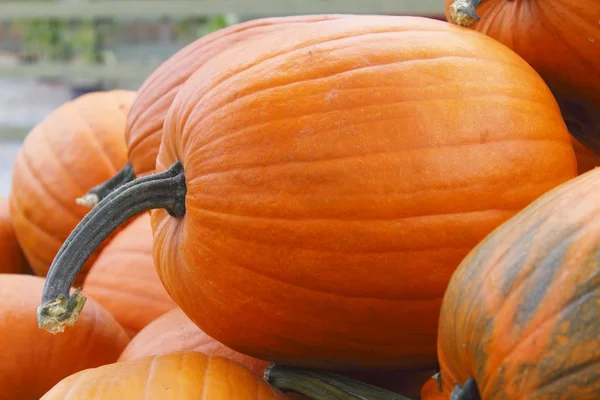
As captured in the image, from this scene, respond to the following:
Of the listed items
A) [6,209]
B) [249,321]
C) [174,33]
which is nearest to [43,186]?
[6,209]

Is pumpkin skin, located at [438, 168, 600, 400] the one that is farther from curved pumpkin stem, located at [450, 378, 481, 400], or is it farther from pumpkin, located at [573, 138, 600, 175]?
pumpkin, located at [573, 138, 600, 175]

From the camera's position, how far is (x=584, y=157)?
103 centimetres

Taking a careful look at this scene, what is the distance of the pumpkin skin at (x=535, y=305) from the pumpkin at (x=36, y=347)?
28.1 inches

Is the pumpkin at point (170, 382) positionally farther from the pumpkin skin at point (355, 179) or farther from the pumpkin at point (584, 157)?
the pumpkin at point (584, 157)

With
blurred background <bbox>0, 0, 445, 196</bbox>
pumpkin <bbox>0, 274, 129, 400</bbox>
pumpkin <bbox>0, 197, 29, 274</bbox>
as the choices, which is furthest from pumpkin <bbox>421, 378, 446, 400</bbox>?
blurred background <bbox>0, 0, 445, 196</bbox>

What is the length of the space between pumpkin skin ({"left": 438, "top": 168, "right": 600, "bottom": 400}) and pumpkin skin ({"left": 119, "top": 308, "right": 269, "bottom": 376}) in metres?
0.42

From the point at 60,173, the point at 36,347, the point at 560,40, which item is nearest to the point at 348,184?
the point at 560,40

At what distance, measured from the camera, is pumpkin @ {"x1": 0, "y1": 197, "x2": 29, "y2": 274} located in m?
1.61

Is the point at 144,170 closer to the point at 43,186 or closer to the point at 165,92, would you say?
the point at 165,92

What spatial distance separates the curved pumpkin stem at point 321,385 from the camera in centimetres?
78

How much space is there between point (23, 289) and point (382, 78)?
73cm

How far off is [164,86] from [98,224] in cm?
43

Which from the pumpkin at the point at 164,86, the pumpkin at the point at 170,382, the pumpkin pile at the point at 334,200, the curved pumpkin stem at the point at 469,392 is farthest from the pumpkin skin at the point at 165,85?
the curved pumpkin stem at the point at 469,392

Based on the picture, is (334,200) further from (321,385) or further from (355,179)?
(321,385)
